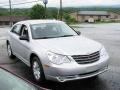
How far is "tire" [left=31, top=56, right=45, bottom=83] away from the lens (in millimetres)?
7528

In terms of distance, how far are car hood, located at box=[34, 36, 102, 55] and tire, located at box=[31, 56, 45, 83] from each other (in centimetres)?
37

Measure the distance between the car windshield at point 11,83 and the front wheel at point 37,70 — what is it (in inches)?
137

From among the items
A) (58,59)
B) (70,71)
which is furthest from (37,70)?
(70,71)

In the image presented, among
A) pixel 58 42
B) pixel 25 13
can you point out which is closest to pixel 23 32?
pixel 58 42

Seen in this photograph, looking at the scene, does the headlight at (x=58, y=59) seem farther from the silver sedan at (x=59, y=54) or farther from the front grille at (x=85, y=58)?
the front grille at (x=85, y=58)

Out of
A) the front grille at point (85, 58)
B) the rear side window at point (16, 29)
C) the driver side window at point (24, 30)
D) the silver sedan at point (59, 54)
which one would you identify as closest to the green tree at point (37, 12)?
the rear side window at point (16, 29)

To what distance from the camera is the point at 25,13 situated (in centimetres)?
11000

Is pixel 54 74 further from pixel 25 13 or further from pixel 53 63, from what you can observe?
pixel 25 13

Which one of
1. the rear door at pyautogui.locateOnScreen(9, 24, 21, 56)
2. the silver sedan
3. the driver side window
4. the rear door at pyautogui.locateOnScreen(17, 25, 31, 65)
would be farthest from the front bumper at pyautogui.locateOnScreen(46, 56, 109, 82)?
the rear door at pyautogui.locateOnScreen(9, 24, 21, 56)

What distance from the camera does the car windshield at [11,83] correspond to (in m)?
3.69

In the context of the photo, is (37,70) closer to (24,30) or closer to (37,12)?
(24,30)

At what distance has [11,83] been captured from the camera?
3.82 m

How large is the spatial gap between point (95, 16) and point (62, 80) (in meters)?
138

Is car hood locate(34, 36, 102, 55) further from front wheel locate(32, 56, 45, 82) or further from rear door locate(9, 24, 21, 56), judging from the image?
rear door locate(9, 24, 21, 56)
